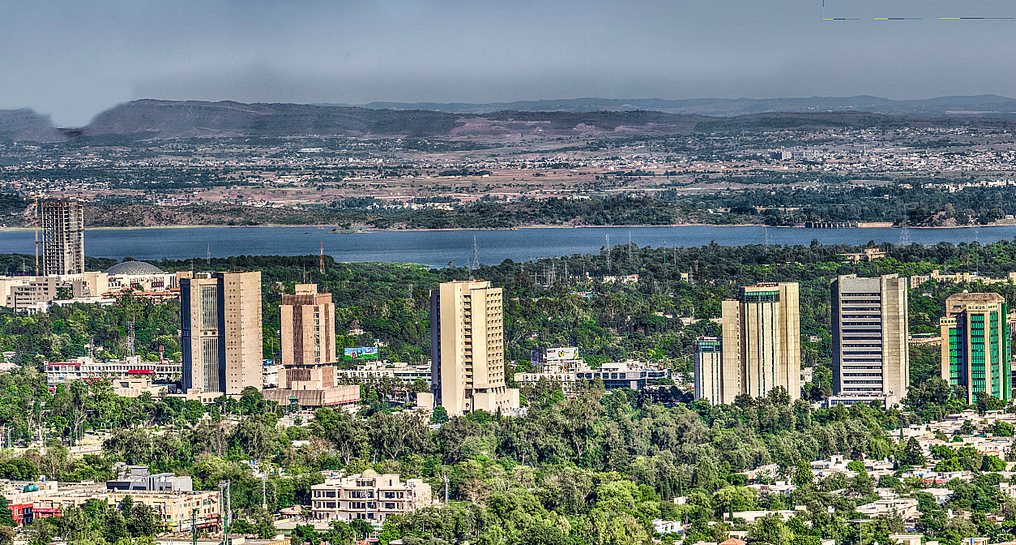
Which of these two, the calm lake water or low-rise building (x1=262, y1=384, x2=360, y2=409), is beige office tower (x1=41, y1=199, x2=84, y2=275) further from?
low-rise building (x1=262, y1=384, x2=360, y2=409)

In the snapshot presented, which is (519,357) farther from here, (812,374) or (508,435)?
(508,435)

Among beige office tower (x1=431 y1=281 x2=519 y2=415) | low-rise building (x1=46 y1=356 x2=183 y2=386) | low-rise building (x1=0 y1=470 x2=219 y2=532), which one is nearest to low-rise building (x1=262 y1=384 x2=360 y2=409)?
beige office tower (x1=431 y1=281 x2=519 y2=415)

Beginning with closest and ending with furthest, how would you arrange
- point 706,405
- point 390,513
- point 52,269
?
point 390,513 → point 706,405 → point 52,269

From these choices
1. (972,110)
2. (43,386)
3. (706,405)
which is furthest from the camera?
(972,110)

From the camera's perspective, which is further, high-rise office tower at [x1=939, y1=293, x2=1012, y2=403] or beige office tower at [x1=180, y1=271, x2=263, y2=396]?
beige office tower at [x1=180, y1=271, x2=263, y2=396]

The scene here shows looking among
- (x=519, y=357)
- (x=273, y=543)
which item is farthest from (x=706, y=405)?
(x=273, y=543)

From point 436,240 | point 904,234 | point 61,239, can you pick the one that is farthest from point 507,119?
point 61,239

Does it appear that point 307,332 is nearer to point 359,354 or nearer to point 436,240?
point 359,354
